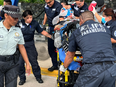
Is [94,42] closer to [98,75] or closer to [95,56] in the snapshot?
[95,56]

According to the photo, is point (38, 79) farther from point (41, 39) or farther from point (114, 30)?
point (41, 39)

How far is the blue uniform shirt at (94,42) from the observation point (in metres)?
2.14

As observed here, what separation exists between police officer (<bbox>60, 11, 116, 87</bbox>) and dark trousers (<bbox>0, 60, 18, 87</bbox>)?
3.45ft

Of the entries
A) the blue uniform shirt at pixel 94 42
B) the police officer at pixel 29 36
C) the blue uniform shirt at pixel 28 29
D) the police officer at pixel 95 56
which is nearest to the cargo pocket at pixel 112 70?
the police officer at pixel 95 56

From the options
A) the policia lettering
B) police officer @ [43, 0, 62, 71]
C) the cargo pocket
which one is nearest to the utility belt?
the policia lettering

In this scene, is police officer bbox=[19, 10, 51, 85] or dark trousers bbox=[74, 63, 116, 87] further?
police officer bbox=[19, 10, 51, 85]

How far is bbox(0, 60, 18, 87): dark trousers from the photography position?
256cm

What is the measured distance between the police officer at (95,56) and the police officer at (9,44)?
983mm

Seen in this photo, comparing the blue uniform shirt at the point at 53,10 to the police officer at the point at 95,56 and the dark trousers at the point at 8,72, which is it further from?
the police officer at the point at 95,56

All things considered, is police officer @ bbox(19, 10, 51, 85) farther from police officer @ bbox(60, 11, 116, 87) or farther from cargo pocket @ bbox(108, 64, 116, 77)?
cargo pocket @ bbox(108, 64, 116, 77)

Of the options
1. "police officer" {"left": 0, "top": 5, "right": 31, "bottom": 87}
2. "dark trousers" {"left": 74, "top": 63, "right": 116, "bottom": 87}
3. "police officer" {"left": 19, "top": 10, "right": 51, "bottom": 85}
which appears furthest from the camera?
"police officer" {"left": 19, "top": 10, "right": 51, "bottom": 85}

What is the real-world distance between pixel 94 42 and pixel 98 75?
1.37ft

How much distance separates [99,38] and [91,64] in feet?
1.15

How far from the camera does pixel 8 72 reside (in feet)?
8.58
